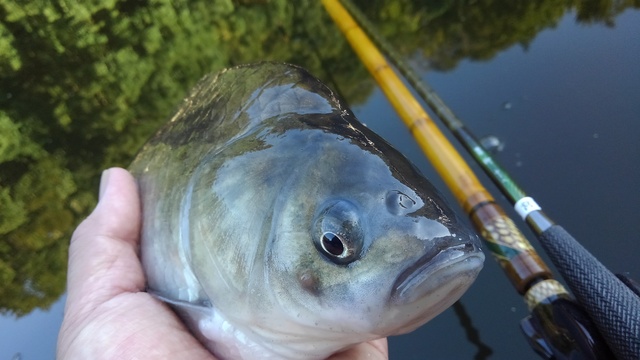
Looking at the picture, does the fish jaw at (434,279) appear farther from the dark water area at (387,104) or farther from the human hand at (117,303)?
the dark water area at (387,104)

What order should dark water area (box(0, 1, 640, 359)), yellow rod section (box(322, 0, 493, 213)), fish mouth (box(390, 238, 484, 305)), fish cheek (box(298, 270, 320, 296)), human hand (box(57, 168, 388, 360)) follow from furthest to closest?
dark water area (box(0, 1, 640, 359)) → yellow rod section (box(322, 0, 493, 213)) → human hand (box(57, 168, 388, 360)) → fish cheek (box(298, 270, 320, 296)) → fish mouth (box(390, 238, 484, 305))

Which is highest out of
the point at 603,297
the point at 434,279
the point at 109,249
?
the point at 109,249

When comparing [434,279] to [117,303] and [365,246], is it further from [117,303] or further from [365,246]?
[117,303]

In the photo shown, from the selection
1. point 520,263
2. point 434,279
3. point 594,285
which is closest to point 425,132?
point 520,263

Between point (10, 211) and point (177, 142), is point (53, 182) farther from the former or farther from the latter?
point (177, 142)

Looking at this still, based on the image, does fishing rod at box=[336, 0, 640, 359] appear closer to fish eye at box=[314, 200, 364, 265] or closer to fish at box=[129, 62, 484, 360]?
fish at box=[129, 62, 484, 360]

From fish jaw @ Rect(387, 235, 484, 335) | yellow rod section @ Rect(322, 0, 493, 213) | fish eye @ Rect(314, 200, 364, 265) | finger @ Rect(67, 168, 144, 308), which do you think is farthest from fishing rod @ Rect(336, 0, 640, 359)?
finger @ Rect(67, 168, 144, 308)
